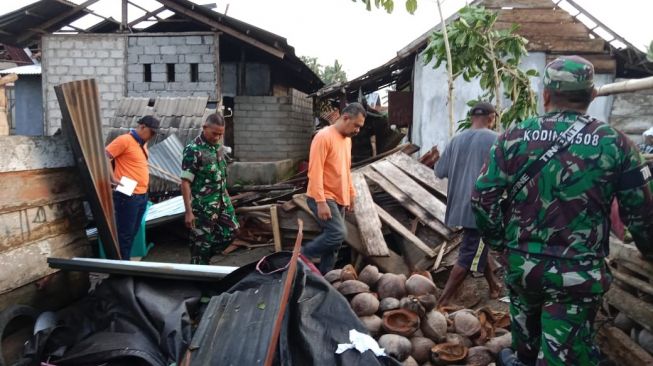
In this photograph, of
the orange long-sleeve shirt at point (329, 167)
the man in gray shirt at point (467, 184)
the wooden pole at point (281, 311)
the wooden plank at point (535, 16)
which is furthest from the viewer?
the wooden plank at point (535, 16)

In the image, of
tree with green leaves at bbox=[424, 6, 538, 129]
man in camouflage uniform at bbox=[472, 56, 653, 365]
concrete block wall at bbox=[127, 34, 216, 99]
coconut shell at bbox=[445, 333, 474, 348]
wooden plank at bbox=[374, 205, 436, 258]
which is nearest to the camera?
man in camouflage uniform at bbox=[472, 56, 653, 365]

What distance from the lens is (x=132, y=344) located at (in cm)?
262

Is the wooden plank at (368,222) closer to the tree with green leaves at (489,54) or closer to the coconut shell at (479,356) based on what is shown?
the tree with green leaves at (489,54)

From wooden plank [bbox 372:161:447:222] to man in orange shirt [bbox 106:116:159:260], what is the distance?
2837 millimetres

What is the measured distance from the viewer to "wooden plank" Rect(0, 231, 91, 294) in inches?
114

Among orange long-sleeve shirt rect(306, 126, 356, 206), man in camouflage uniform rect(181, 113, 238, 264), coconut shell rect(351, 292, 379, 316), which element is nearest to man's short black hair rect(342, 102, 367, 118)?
orange long-sleeve shirt rect(306, 126, 356, 206)

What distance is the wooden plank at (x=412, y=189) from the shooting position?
5523 mm

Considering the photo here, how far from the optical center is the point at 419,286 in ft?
11.9

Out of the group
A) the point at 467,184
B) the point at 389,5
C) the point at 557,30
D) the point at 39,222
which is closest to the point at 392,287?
the point at 467,184

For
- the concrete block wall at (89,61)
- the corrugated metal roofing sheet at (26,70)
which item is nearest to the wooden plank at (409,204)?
the concrete block wall at (89,61)

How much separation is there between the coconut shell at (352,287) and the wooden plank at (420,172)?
2741 mm

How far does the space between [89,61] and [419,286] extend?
35.6ft

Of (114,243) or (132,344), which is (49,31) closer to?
(114,243)

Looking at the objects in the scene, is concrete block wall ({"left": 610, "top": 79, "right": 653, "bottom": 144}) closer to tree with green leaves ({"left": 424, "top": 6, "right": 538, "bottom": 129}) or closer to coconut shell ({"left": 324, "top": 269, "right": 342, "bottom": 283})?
tree with green leaves ({"left": 424, "top": 6, "right": 538, "bottom": 129})
